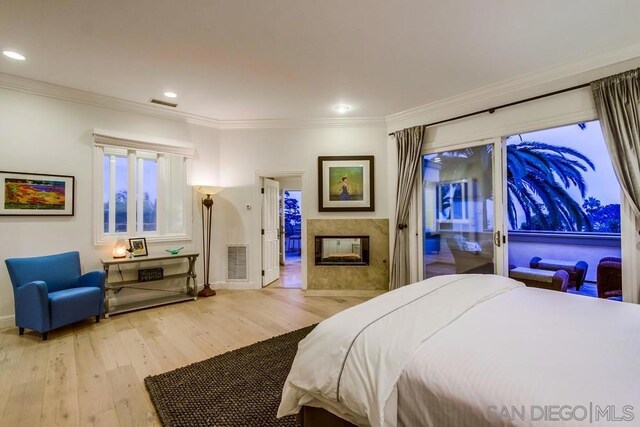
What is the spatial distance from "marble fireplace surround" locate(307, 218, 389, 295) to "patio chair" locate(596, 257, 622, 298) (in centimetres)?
250

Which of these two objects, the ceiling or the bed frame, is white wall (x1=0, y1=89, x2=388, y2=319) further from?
the bed frame

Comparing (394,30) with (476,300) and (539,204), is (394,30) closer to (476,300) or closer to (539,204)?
(476,300)

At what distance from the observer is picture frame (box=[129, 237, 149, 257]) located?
13.2 feet

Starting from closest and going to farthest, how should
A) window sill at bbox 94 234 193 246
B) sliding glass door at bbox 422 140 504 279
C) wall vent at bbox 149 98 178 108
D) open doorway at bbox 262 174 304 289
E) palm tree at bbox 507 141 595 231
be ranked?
sliding glass door at bbox 422 140 504 279, window sill at bbox 94 234 193 246, wall vent at bbox 149 98 178 108, open doorway at bbox 262 174 304 289, palm tree at bbox 507 141 595 231

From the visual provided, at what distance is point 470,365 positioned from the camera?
111 centimetres

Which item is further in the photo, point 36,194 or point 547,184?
point 547,184

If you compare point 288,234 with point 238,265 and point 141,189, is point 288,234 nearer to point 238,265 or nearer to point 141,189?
point 238,265

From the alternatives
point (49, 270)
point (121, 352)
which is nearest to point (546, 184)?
point (121, 352)

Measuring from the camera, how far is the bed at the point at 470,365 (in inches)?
36.8

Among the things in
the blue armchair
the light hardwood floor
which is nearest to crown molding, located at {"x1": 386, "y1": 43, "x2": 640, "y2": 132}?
the light hardwood floor

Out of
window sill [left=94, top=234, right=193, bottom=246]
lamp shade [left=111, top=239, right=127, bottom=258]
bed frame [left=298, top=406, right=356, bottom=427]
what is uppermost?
window sill [left=94, top=234, right=193, bottom=246]

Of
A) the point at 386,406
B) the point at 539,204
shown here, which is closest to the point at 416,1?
the point at 386,406

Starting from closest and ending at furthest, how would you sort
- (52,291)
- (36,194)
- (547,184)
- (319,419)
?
(319,419)
(52,291)
(36,194)
(547,184)

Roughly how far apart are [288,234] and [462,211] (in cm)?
630
